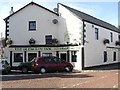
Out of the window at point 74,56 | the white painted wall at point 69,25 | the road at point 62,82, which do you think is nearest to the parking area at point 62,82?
the road at point 62,82

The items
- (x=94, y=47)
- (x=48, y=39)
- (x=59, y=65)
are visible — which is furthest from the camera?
(x=94, y=47)

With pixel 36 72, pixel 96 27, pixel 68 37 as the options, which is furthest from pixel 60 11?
pixel 36 72

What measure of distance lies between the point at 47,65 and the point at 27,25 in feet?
22.1

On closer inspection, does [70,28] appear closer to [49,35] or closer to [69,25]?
[69,25]

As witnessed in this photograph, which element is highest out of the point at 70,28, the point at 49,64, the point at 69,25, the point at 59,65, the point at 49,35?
the point at 69,25

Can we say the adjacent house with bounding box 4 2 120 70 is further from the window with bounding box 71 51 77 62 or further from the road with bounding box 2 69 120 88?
the road with bounding box 2 69 120 88

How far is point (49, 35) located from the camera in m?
20.2

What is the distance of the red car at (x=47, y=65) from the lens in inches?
608

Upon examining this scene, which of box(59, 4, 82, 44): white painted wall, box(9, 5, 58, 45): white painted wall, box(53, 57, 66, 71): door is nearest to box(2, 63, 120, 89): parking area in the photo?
box(53, 57, 66, 71): door

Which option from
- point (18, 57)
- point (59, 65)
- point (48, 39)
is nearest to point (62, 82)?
point (59, 65)

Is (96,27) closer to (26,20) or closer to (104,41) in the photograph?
(104,41)

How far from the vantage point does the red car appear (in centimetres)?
1543

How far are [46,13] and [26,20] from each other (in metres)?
2.51

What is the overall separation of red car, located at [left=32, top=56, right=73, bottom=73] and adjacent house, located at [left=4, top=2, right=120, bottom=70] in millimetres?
3114
